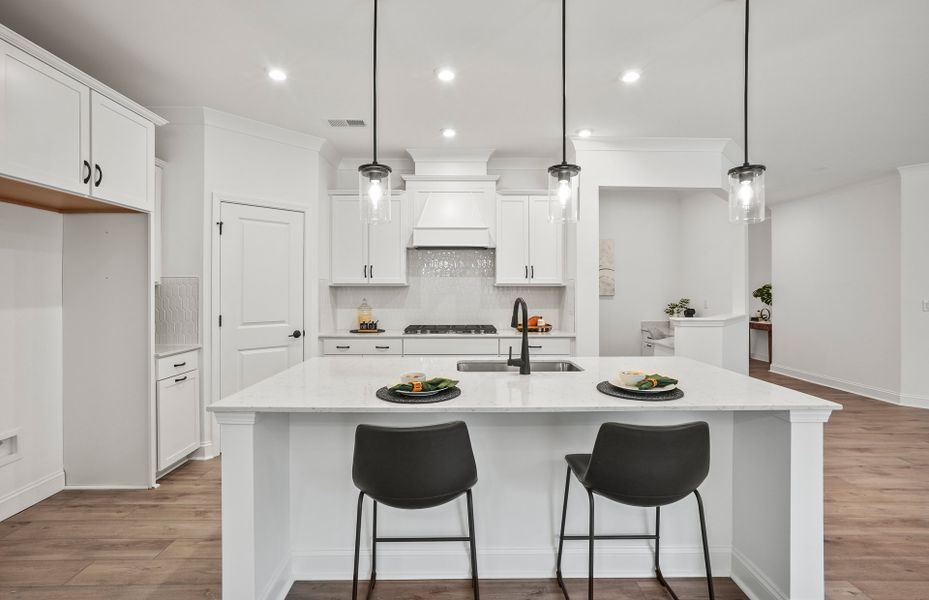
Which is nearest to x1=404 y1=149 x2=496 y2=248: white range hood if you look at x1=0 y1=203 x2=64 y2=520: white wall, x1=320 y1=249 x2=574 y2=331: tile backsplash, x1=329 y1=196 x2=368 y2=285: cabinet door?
x1=320 y1=249 x2=574 y2=331: tile backsplash

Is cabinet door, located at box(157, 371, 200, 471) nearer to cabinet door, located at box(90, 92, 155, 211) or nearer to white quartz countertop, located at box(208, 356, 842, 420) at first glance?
cabinet door, located at box(90, 92, 155, 211)

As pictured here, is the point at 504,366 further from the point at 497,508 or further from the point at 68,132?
the point at 68,132

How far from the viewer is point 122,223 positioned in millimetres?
2881

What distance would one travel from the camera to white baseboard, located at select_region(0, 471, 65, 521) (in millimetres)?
2518

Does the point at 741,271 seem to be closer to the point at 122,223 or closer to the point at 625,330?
the point at 625,330

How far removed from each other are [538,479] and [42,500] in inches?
120

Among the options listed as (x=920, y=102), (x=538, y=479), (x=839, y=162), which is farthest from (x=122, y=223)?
(x=839, y=162)

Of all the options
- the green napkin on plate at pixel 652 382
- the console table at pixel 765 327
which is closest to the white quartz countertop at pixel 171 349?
the green napkin on plate at pixel 652 382

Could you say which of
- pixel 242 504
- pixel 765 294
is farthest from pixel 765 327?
pixel 242 504

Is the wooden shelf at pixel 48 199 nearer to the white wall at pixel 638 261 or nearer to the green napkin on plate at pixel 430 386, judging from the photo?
the green napkin on plate at pixel 430 386

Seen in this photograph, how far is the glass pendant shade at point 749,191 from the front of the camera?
75.6 inches

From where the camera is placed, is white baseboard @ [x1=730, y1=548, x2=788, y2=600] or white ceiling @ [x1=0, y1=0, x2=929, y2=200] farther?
white ceiling @ [x1=0, y1=0, x2=929, y2=200]

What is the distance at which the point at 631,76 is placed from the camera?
294 cm

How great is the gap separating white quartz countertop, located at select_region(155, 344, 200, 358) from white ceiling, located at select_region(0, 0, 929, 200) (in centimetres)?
184
